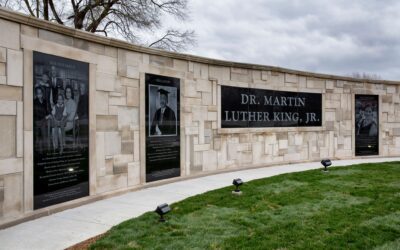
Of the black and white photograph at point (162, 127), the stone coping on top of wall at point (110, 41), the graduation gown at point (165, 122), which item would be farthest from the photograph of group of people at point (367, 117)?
the graduation gown at point (165, 122)

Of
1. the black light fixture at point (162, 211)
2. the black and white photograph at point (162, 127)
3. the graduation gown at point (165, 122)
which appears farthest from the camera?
the graduation gown at point (165, 122)

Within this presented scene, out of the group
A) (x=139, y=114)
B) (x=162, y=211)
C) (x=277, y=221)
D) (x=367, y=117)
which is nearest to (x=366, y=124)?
(x=367, y=117)

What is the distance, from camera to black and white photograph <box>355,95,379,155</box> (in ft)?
47.9

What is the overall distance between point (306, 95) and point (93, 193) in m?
9.19

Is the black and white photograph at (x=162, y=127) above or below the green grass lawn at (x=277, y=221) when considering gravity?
above

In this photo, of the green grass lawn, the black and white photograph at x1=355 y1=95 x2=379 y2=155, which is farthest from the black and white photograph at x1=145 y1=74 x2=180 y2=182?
the black and white photograph at x1=355 y1=95 x2=379 y2=155

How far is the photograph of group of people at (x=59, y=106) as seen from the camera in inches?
230

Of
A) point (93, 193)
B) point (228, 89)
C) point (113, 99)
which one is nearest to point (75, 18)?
point (228, 89)

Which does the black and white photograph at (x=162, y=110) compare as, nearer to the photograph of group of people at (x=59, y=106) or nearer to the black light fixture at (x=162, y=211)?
the photograph of group of people at (x=59, y=106)

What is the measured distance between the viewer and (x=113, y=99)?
7.55 metres

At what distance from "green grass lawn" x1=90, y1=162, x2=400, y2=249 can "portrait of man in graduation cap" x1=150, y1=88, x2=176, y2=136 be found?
2.13 meters

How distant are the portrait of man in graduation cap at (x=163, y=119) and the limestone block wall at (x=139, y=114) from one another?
1.44 ft

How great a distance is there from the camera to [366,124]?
14.7 meters

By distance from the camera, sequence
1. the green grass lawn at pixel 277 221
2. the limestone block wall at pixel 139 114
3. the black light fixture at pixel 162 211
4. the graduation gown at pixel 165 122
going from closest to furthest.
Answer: the green grass lawn at pixel 277 221 < the black light fixture at pixel 162 211 < the limestone block wall at pixel 139 114 < the graduation gown at pixel 165 122
